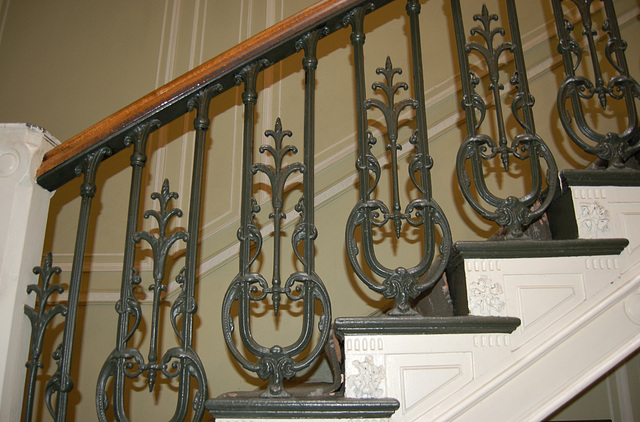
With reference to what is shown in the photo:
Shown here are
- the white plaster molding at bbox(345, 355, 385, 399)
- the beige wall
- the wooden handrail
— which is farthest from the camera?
the beige wall

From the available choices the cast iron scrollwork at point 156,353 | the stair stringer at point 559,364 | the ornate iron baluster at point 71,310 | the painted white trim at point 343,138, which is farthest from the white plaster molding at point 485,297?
the painted white trim at point 343,138

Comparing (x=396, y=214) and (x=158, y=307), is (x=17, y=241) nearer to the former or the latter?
(x=158, y=307)

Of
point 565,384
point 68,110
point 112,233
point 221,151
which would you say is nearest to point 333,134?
point 221,151

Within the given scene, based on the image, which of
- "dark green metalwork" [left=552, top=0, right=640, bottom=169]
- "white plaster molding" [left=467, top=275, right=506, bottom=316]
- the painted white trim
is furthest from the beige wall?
"white plaster molding" [left=467, top=275, right=506, bottom=316]

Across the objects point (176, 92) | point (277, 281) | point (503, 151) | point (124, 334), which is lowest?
point (124, 334)

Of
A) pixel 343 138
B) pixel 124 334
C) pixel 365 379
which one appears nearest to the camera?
pixel 365 379

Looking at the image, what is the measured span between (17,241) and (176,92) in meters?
0.56

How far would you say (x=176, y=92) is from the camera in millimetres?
1419

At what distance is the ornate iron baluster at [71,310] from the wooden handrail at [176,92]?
0.10 ft

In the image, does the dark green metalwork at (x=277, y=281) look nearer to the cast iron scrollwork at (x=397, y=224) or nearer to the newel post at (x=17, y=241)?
the cast iron scrollwork at (x=397, y=224)

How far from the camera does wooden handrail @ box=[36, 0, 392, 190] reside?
55.7 inches

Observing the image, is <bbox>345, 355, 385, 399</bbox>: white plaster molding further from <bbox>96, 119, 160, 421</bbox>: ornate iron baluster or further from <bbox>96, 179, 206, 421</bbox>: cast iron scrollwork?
<bbox>96, 119, 160, 421</bbox>: ornate iron baluster

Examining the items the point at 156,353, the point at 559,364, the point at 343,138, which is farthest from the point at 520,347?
Result: the point at 343,138

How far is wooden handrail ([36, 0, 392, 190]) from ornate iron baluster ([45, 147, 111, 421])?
0.10 ft
